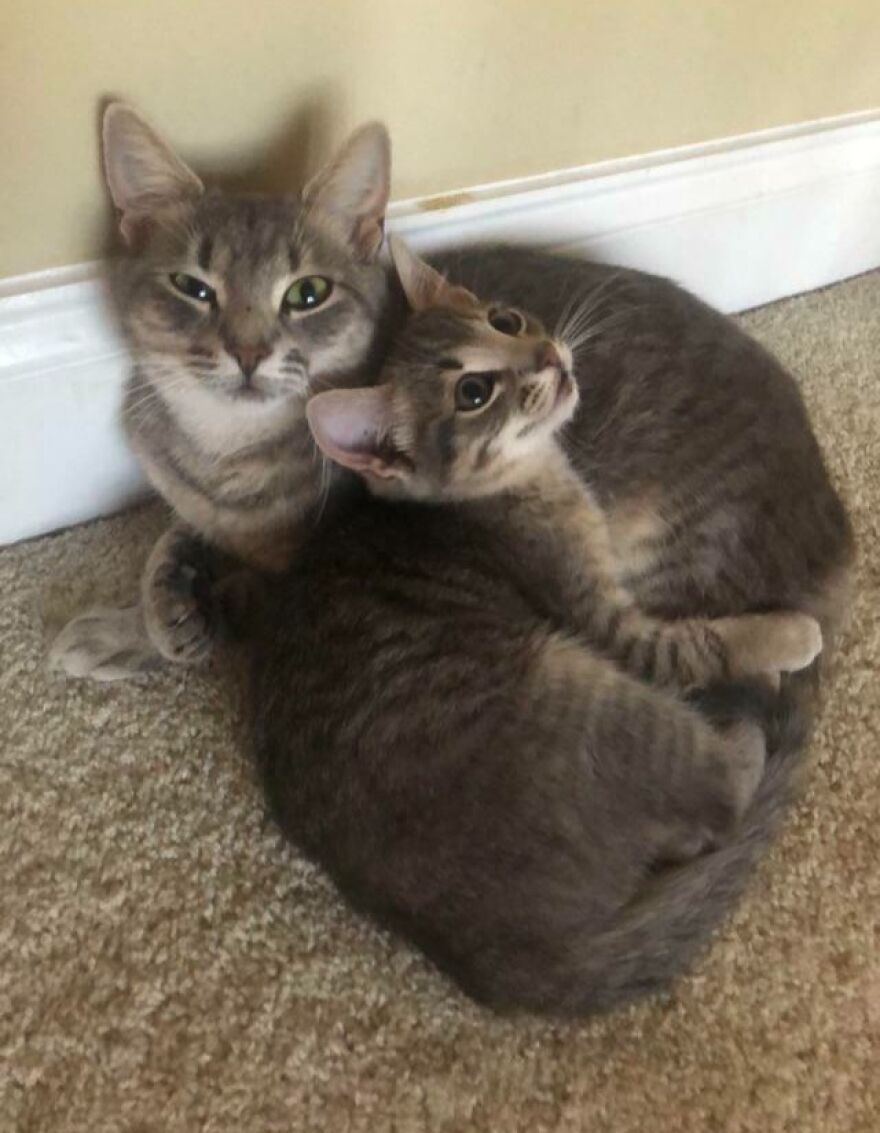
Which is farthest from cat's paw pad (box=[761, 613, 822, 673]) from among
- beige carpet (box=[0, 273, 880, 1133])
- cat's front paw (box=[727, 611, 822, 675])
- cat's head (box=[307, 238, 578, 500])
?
cat's head (box=[307, 238, 578, 500])

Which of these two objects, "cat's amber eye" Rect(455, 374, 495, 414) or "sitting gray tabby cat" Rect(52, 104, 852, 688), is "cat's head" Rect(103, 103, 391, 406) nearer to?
"sitting gray tabby cat" Rect(52, 104, 852, 688)

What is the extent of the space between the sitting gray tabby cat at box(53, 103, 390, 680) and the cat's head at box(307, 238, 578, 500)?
0.25 ft

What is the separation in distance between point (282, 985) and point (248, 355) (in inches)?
23.4

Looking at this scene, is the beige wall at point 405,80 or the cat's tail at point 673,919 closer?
the cat's tail at point 673,919

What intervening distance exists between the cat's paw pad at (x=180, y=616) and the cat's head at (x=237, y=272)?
22cm

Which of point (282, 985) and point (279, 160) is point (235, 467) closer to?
point (279, 160)

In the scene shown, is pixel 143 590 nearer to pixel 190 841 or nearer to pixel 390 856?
pixel 190 841

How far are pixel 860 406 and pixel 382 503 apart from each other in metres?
0.81

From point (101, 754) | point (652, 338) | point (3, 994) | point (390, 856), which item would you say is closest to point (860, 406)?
point (652, 338)

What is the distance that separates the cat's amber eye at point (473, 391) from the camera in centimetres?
112

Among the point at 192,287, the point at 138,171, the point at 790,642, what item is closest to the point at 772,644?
the point at 790,642

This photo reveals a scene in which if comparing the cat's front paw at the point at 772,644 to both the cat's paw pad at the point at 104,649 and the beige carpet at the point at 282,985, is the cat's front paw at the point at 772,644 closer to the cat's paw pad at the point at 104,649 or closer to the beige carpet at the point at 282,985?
the beige carpet at the point at 282,985

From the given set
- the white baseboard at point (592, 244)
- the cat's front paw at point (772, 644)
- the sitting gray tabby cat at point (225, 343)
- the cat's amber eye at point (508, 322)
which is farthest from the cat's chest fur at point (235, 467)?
the cat's front paw at point (772, 644)

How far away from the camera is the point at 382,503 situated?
1172 mm
